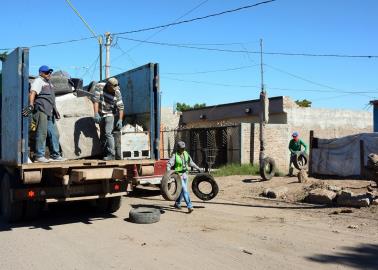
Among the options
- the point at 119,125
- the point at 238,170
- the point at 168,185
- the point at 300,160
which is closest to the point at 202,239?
the point at 168,185

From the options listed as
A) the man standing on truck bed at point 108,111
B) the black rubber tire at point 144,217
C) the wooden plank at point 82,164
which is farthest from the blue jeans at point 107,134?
the black rubber tire at point 144,217

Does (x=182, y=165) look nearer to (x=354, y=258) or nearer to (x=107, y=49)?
(x=354, y=258)

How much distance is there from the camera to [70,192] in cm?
880

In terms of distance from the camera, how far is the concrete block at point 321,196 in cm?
1157

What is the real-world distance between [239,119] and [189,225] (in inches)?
958

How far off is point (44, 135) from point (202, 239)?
342 centimetres

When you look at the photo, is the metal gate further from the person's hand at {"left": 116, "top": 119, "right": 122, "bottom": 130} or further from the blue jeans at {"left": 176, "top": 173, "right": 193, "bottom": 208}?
the person's hand at {"left": 116, "top": 119, "right": 122, "bottom": 130}

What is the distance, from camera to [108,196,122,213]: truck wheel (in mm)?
10383

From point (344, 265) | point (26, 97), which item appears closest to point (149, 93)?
point (26, 97)

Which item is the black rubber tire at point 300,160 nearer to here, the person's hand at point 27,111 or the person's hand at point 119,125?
the person's hand at point 119,125

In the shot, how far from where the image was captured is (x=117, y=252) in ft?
22.6

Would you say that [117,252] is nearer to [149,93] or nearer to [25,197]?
[25,197]

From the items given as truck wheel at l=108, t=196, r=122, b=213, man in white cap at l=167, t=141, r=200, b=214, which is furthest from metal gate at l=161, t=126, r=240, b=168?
truck wheel at l=108, t=196, r=122, b=213

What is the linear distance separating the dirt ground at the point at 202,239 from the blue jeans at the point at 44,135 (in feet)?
4.74
